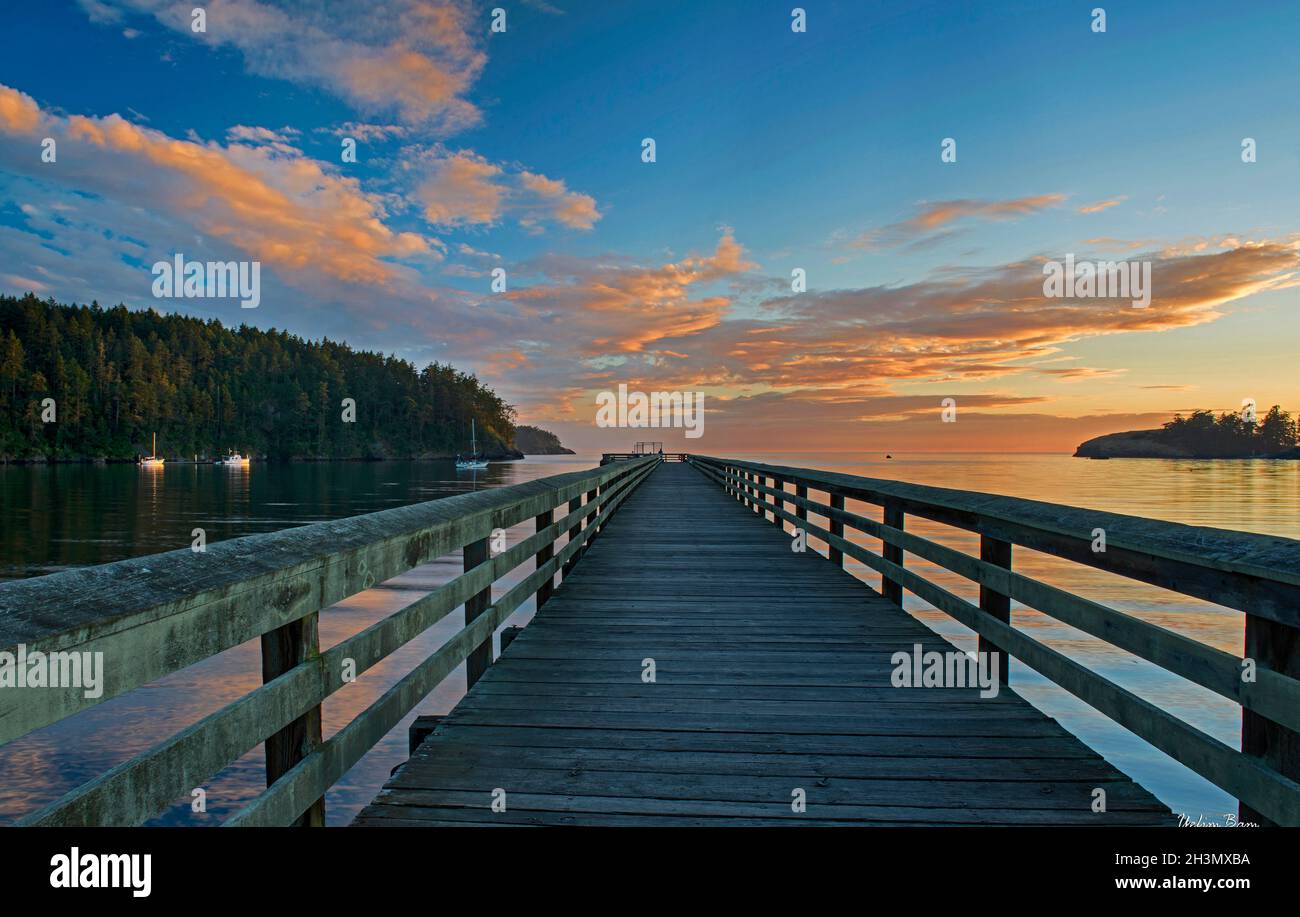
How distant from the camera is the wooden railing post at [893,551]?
6.41 m

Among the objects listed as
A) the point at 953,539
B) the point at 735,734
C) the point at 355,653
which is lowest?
the point at 953,539

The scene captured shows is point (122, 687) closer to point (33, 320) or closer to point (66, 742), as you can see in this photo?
point (66, 742)

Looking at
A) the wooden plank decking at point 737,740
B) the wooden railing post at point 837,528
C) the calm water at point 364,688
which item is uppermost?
the wooden railing post at point 837,528

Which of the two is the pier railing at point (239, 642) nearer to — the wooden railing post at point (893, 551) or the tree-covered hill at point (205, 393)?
the wooden railing post at point (893, 551)

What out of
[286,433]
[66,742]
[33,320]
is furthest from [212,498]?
[286,433]

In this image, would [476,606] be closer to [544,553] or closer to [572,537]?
[544,553]

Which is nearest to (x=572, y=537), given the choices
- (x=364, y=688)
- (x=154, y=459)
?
(x=364, y=688)

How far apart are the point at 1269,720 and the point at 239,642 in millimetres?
3230

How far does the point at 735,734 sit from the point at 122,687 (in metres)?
2.87

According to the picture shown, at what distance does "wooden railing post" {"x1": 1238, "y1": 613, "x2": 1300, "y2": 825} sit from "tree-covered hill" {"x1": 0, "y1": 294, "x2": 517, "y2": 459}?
135 meters

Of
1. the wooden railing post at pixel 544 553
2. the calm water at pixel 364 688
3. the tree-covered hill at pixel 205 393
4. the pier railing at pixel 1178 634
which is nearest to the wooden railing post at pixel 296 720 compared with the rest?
the pier railing at pixel 1178 634

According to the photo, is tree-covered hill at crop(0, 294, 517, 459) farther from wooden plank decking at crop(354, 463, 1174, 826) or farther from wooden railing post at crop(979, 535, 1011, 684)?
wooden railing post at crop(979, 535, 1011, 684)

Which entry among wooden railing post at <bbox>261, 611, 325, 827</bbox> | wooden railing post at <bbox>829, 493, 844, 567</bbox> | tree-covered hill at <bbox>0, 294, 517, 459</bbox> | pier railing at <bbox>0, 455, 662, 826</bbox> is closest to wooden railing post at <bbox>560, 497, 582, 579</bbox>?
wooden railing post at <bbox>829, 493, 844, 567</bbox>
